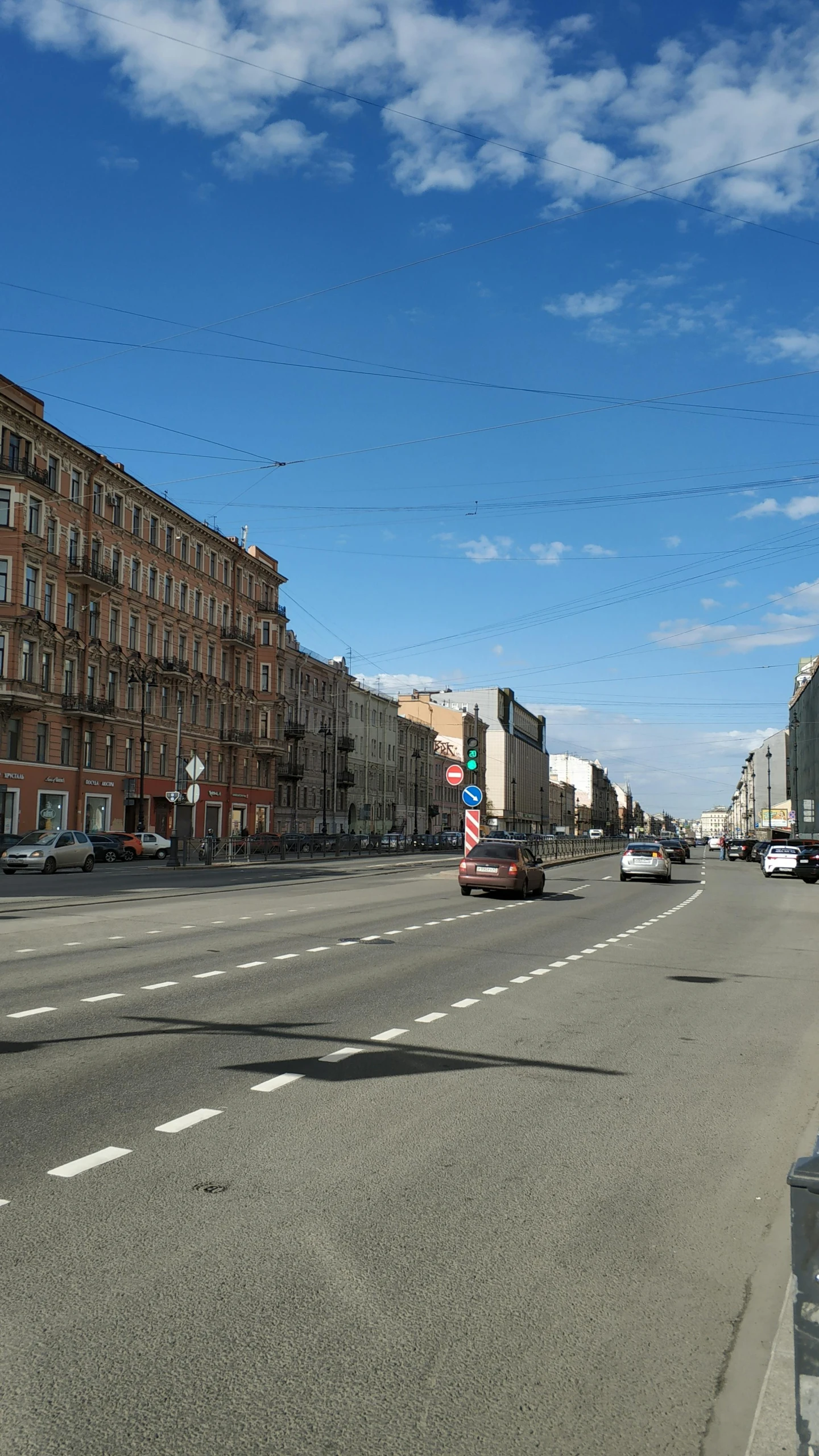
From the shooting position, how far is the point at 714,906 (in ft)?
91.2

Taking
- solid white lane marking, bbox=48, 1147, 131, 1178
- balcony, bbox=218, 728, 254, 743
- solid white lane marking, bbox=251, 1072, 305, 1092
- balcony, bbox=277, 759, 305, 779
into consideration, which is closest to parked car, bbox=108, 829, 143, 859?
balcony, bbox=218, 728, 254, 743

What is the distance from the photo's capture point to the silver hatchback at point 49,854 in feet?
122

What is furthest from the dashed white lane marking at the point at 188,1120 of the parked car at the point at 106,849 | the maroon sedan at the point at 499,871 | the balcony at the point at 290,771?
the balcony at the point at 290,771

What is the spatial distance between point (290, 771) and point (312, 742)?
755 centimetres

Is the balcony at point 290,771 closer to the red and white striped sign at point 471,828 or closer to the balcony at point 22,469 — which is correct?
the balcony at point 22,469

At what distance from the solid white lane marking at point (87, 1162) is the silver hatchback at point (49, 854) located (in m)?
33.0

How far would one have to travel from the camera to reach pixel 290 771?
79.2m

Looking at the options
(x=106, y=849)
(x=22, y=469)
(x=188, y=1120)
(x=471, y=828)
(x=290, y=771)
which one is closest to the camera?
(x=188, y=1120)

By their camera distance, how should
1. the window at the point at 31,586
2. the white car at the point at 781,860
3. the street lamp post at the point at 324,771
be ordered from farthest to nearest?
1. the street lamp post at the point at 324,771
2. the white car at the point at 781,860
3. the window at the point at 31,586

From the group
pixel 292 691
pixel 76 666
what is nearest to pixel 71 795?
pixel 76 666

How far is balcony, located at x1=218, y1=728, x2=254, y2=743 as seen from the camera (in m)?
69.1

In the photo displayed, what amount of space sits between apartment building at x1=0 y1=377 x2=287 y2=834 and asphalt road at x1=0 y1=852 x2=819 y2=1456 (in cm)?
3817

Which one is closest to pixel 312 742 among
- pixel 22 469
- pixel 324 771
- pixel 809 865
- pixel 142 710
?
pixel 324 771

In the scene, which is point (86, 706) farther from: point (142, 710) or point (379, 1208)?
point (379, 1208)
